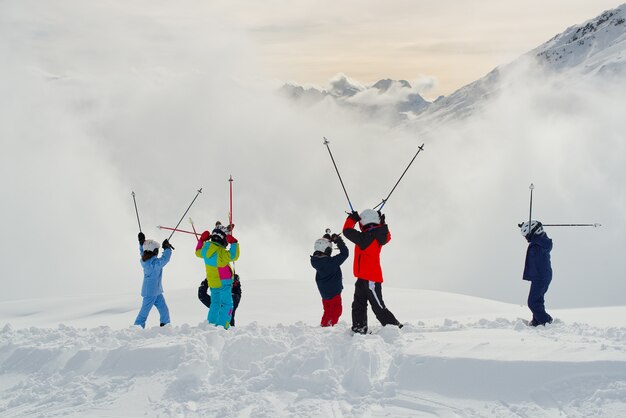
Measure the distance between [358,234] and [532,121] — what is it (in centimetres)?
14590

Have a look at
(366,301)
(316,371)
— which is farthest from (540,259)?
(316,371)

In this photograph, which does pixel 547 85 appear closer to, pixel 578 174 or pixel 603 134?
pixel 603 134

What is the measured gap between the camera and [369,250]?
25.9ft

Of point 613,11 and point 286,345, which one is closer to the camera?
point 286,345

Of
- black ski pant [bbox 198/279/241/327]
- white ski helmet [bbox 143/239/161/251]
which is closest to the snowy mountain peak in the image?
black ski pant [bbox 198/279/241/327]

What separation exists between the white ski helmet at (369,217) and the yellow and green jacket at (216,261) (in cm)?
217

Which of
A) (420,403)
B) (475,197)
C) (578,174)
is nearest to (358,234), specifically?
(420,403)

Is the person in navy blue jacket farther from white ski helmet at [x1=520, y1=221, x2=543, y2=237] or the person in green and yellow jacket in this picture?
white ski helmet at [x1=520, y1=221, x2=543, y2=237]

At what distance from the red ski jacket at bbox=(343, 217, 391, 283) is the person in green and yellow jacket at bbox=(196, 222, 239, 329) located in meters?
2.03

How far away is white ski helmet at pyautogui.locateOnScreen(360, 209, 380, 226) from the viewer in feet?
25.9

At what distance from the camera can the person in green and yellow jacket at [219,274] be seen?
346 inches

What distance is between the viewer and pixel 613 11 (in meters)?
195

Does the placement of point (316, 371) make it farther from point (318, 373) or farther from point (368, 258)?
point (368, 258)

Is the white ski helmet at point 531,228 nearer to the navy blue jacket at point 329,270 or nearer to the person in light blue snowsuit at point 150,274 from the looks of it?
the navy blue jacket at point 329,270
